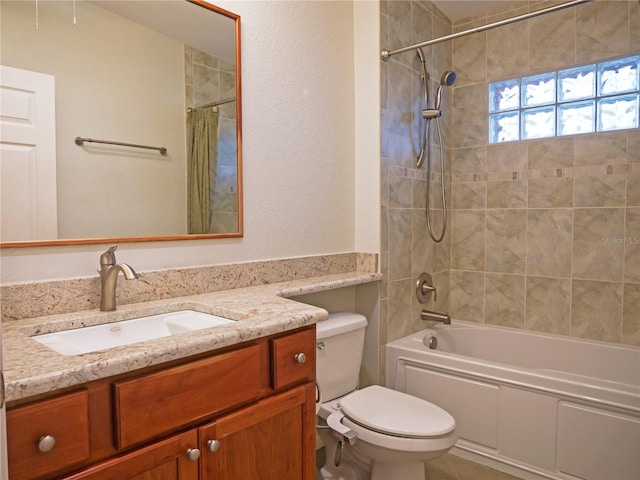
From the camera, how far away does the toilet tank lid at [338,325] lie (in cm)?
188

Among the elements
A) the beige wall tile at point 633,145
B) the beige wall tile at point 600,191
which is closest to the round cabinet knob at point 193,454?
the beige wall tile at point 600,191

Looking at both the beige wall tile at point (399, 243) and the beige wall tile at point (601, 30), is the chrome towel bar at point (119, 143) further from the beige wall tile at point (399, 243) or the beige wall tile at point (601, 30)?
the beige wall tile at point (601, 30)

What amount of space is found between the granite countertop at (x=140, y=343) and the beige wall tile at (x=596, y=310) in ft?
5.67

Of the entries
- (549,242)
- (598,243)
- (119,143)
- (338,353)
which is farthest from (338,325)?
(598,243)

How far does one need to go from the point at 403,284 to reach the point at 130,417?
1.80m

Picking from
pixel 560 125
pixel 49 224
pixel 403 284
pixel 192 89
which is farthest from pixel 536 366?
pixel 49 224

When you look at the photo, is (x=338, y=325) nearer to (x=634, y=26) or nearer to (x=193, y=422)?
(x=193, y=422)

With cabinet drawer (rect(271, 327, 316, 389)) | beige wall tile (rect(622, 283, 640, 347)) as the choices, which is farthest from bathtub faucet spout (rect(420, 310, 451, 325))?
cabinet drawer (rect(271, 327, 316, 389))

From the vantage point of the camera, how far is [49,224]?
1316mm

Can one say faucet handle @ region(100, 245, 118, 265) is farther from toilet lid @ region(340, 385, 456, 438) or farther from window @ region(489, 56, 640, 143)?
window @ region(489, 56, 640, 143)

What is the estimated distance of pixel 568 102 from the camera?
260 cm

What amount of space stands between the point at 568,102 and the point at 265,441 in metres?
2.53

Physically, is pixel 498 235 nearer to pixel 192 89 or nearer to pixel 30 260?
pixel 192 89

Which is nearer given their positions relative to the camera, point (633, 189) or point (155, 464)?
point (155, 464)
